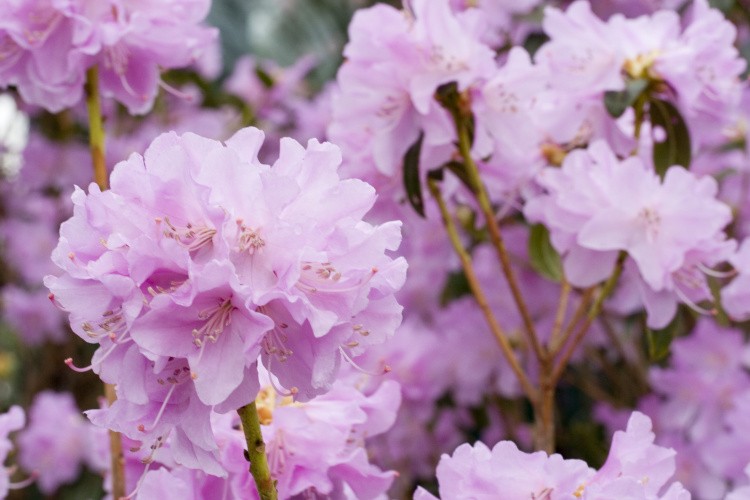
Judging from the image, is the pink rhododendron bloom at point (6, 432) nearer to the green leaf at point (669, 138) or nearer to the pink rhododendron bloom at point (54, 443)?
the green leaf at point (669, 138)

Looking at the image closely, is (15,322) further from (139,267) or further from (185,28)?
(139,267)

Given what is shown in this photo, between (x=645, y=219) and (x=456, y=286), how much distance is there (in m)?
0.76

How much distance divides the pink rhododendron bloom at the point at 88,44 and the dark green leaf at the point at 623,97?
0.42m

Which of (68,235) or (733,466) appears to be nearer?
(68,235)

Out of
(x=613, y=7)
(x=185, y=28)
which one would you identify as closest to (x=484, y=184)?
(x=185, y=28)

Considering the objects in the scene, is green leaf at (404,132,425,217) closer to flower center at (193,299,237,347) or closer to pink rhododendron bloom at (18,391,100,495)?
flower center at (193,299,237,347)

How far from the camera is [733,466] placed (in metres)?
1.21

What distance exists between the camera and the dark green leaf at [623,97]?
1.01 m

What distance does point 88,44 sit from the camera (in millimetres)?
889

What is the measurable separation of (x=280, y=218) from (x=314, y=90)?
184 centimetres

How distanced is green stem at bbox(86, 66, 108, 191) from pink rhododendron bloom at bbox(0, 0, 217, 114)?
0.03 ft

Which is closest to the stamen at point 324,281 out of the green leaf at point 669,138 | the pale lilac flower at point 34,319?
the green leaf at point 669,138

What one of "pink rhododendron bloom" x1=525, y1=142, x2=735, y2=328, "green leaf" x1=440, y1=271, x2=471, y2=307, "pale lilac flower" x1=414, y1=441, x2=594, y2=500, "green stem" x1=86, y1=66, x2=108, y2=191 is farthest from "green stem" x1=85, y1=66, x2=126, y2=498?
"green leaf" x1=440, y1=271, x2=471, y2=307

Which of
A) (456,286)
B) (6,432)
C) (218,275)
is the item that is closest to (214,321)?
(218,275)
